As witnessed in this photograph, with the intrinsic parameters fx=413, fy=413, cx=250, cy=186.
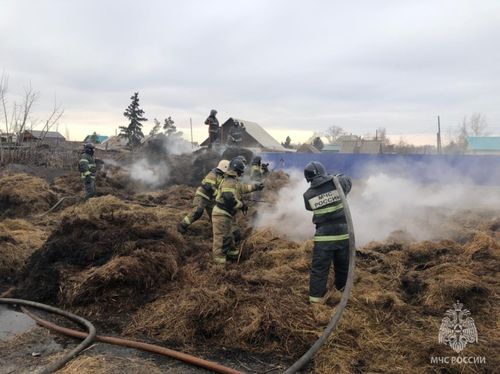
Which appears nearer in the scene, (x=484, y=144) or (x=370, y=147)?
(x=370, y=147)

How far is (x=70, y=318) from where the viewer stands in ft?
16.0

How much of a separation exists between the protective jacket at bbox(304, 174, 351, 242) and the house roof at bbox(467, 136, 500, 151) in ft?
143

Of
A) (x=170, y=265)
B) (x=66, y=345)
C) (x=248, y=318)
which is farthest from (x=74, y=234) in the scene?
(x=248, y=318)

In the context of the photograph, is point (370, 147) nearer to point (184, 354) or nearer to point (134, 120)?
point (134, 120)

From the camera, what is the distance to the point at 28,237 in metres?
8.12

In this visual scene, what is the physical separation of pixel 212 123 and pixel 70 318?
40.7ft

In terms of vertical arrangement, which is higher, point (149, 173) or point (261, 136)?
point (261, 136)

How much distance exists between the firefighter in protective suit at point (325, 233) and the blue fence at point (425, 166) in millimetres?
12358

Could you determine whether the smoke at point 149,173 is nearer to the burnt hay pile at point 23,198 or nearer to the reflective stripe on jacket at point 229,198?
the burnt hay pile at point 23,198

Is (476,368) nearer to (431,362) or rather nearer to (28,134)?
(431,362)

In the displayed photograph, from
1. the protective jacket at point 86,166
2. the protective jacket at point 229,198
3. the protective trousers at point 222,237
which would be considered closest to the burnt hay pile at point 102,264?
the protective trousers at point 222,237

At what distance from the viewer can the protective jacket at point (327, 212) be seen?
5160 mm

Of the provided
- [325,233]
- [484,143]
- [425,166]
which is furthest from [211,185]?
[484,143]

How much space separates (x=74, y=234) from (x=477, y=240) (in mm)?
6662
